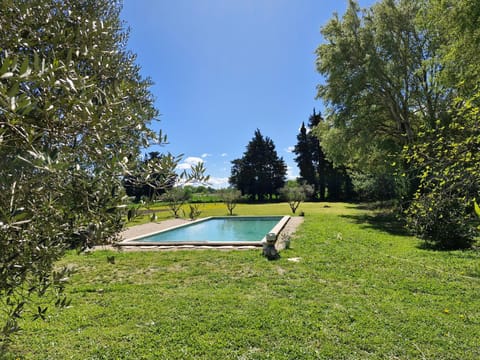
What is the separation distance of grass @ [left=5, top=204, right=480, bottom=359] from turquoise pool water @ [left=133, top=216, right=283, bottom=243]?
237 inches

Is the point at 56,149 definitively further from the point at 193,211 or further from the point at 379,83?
the point at 379,83

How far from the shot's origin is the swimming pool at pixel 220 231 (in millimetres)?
12578

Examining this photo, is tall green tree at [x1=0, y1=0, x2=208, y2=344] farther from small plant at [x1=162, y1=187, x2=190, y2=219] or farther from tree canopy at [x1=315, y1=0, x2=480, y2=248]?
tree canopy at [x1=315, y1=0, x2=480, y2=248]

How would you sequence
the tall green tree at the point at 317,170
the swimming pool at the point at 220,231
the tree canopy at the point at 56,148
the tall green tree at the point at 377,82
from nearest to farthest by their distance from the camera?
the tree canopy at the point at 56,148
the swimming pool at the point at 220,231
the tall green tree at the point at 377,82
the tall green tree at the point at 317,170

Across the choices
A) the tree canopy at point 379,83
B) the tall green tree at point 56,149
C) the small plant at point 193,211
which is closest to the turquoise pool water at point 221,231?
the tree canopy at point 379,83

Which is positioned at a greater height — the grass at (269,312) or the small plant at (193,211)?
the small plant at (193,211)

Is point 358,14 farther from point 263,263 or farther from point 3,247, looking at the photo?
point 3,247

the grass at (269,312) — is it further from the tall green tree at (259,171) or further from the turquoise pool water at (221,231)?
the tall green tree at (259,171)

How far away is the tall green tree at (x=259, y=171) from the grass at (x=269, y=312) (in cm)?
4108

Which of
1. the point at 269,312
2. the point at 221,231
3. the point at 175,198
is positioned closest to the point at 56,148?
the point at 175,198

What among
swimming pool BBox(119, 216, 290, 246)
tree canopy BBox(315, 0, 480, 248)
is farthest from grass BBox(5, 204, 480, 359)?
tree canopy BBox(315, 0, 480, 248)

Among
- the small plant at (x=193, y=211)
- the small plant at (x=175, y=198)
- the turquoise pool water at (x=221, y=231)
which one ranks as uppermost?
the small plant at (x=175, y=198)

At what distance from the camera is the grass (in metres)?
3.25

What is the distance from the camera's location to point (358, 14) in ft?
54.9
